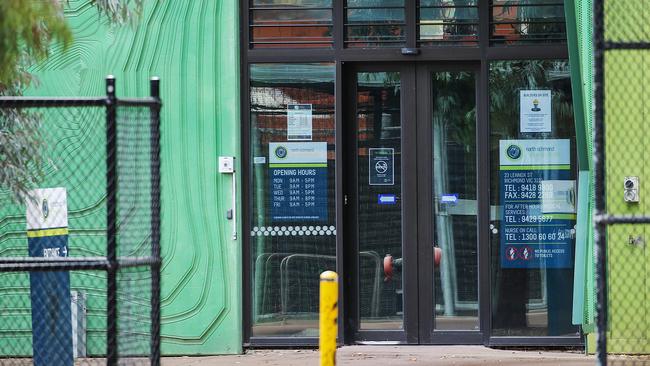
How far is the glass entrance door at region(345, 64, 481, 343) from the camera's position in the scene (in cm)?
1109

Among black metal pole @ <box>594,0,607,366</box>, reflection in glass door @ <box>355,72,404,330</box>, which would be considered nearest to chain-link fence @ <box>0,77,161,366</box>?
reflection in glass door @ <box>355,72,404,330</box>

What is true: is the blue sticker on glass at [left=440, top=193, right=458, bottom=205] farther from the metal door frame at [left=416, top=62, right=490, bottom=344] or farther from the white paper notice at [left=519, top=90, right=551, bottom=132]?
the white paper notice at [left=519, top=90, right=551, bottom=132]

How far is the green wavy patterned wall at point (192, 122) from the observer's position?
10.9 meters

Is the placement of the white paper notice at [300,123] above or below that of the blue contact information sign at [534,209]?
above

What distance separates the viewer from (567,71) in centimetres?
1090

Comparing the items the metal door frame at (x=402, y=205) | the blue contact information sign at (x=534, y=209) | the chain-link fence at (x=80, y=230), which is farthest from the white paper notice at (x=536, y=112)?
the chain-link fence at (x=80, y=230)

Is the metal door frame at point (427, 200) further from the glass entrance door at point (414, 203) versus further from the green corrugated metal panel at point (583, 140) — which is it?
the green corrugated metal panel at point (583, 140)

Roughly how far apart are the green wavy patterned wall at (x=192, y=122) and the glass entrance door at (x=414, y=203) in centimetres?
123

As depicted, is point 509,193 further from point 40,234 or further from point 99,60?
point 40,234

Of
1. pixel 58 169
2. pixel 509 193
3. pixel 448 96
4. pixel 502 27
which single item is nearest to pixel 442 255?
pixel 509 193

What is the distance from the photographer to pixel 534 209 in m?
10.9

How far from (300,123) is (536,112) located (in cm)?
229

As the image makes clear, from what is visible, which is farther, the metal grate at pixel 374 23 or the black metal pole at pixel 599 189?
the metal grate at pixel 374 23

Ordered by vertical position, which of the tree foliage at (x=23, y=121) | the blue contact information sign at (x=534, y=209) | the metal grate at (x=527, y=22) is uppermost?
the metal grate at (x=527, y=22)
